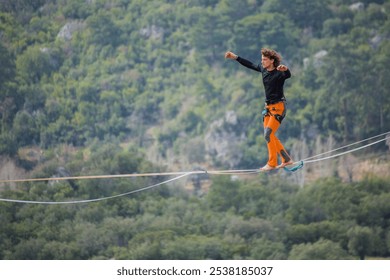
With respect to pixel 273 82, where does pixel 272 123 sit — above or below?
below

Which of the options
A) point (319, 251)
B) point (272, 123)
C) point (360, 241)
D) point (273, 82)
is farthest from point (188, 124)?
point (273, 82)

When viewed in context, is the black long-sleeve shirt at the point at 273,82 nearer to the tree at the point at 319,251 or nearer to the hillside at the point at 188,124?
the tree at the point at 319,251

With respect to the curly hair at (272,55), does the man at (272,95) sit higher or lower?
lower

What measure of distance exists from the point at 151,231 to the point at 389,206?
1136cm

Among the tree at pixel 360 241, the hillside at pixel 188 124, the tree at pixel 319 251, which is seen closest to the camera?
the tree at pixel 319 251

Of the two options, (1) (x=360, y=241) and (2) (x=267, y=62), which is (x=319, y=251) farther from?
(2) (x=267, y=62)

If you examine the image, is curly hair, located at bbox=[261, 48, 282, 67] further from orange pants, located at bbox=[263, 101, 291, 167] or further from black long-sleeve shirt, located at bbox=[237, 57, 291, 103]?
orange pants, located at bbox=[263, 101, 291, 167]

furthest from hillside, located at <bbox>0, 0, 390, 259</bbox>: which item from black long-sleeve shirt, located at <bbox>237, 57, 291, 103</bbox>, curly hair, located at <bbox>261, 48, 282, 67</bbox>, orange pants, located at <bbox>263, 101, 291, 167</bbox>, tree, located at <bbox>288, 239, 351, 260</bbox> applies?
curly hair, located at <bbox>261, 48, 282, 67</bbox>

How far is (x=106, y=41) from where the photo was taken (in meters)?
71.5

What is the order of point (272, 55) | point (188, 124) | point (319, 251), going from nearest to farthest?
point (272, 55), point (319, 251), point (188, 124)

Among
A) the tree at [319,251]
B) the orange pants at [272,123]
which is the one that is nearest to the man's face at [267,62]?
the orange pants at [272,123]

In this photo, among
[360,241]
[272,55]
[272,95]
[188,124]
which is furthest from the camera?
[188,124]

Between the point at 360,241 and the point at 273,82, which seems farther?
the point at 360,241

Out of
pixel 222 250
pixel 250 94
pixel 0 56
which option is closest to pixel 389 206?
pixel 222 250
